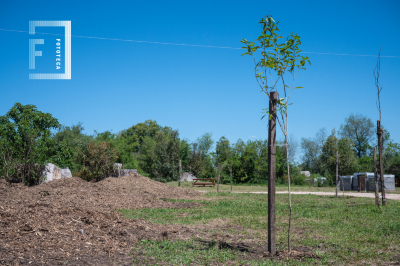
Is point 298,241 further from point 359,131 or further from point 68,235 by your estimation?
point 359,131

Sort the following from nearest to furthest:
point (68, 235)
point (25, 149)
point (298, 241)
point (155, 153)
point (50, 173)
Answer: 1. point (68, 235)
2. point (298, 241)
3. point (25, 149)
4. point (50, 173)
5. point (155, 153)

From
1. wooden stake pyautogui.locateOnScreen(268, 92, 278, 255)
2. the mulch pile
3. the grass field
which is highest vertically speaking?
wooden stake pyautogui.locateOnScreen(268, 92, 278, 255)

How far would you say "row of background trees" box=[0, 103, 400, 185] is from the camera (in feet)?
58.3

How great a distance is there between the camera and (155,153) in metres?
35.5

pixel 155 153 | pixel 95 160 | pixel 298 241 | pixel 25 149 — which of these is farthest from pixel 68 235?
pixel 155 153

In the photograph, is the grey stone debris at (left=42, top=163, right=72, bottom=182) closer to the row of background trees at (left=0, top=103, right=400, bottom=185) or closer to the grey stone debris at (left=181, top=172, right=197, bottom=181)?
the row of background trees at (left=0, top=103, right=400, bottom=185)

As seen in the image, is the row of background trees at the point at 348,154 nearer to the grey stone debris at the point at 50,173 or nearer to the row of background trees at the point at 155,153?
the row of background trees at the point at 155,153

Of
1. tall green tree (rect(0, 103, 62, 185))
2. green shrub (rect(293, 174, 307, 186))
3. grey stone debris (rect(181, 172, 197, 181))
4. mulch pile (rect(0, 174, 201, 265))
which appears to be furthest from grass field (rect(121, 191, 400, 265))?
green shrub (rect(293, 174, 307, 186))

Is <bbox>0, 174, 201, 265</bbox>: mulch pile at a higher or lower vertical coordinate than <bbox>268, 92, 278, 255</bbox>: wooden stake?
lower

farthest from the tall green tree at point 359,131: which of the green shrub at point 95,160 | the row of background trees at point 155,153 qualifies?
the green shrub at point 95,160

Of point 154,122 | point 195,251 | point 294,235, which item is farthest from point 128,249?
point 154,122

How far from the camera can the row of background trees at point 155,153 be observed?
17.8 metres

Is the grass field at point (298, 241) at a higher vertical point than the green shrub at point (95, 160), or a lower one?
lower

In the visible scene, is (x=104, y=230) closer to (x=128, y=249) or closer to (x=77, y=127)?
(x=128, y=249)
